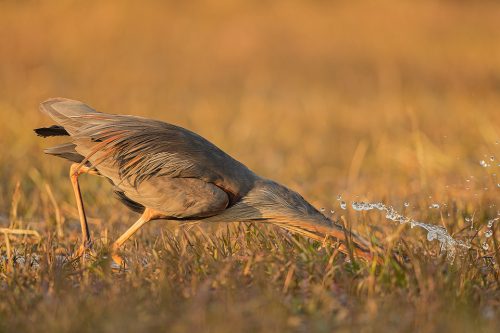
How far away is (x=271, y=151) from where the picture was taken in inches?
384

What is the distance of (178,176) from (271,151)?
514 cm

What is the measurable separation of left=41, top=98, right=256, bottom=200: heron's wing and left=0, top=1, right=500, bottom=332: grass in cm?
34

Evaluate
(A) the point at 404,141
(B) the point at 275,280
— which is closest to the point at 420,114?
(A) the point at 404,141

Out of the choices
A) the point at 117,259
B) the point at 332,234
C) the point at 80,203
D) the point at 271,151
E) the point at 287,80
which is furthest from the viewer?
the point at 287,80

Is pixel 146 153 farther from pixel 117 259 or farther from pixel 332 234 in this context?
pixel 332 234

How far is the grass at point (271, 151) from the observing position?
361 cm

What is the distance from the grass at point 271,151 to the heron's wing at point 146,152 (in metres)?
0.34

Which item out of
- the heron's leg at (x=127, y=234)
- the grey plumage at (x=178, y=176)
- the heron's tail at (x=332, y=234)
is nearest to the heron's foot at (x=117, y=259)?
the heron's leg at (x=127, y=234)

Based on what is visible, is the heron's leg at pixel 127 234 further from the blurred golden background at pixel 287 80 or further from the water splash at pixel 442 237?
the blurred golden background at pixel 287 80

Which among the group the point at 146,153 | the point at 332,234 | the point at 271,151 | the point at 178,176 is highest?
the point at 146,153

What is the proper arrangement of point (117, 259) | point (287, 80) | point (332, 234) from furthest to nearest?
point (287, 80) < point (332, 234) < point (117, 259)

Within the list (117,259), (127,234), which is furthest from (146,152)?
(117,259)

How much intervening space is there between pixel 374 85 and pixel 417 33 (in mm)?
2637

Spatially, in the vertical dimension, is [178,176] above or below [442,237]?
above
